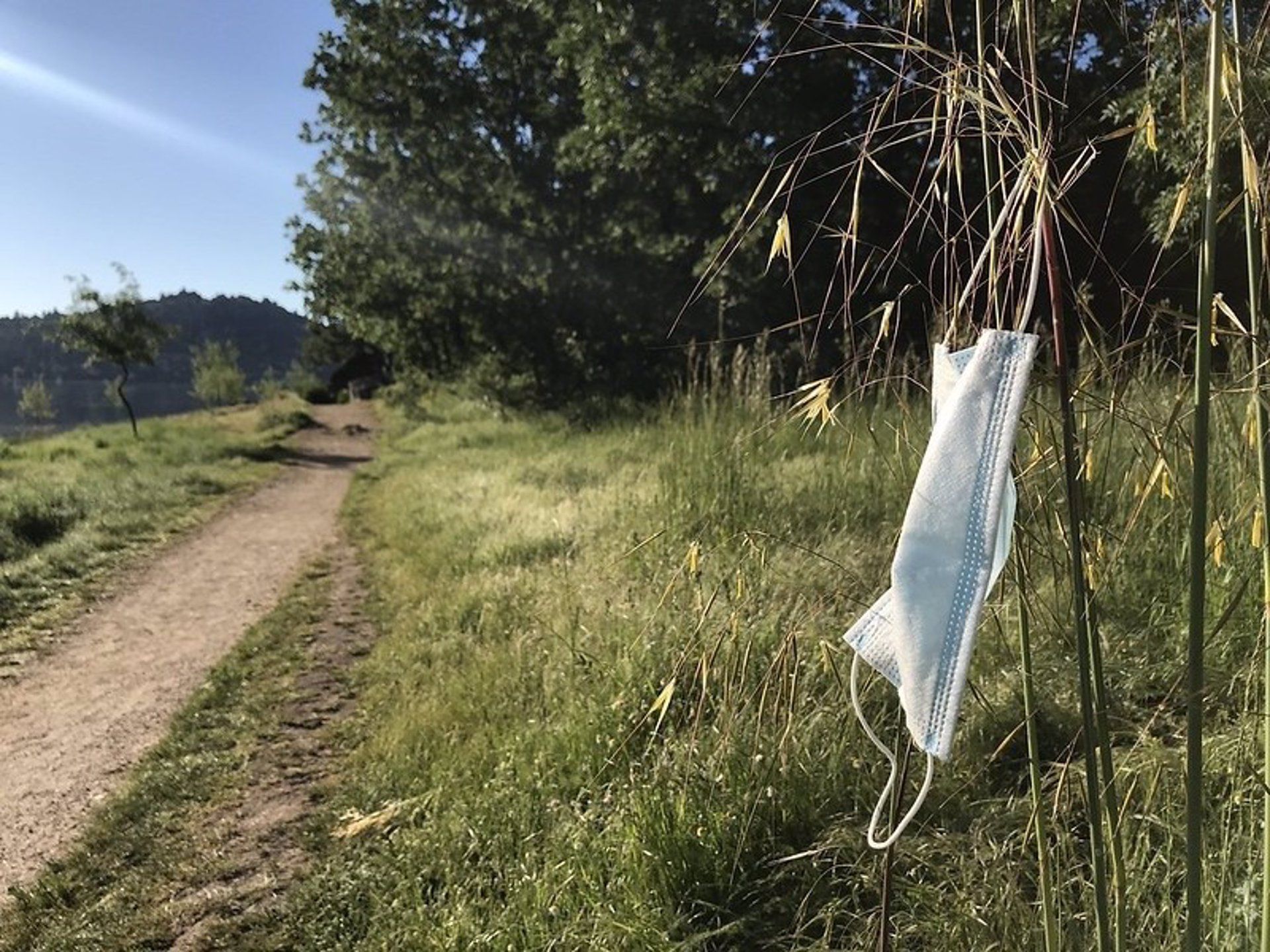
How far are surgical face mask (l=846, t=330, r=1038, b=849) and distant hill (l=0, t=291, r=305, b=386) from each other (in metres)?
72.3

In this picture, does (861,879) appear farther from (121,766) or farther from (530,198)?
(530,198)

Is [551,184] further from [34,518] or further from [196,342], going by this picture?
[196,342]

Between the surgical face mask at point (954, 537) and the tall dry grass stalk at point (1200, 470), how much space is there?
0.16m

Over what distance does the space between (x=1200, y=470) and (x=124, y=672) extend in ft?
21.0

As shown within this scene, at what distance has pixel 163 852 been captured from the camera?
3.45 m

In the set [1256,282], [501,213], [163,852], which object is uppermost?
[501,213]

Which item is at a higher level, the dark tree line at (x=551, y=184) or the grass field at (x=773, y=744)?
the dark tree line at (x=551, y=184)

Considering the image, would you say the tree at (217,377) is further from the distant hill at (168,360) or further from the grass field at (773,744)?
the grass field at (773,744)

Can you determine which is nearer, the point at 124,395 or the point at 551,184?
the point at 551,184

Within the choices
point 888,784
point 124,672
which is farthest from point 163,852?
point 888,784

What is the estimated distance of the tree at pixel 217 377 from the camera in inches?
1526

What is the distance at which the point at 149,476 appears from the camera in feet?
44.1

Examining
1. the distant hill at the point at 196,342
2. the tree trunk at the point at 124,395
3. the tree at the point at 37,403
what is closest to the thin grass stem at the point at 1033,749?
the tree trunk at the point at 124,395

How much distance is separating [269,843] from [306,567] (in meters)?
5.14
